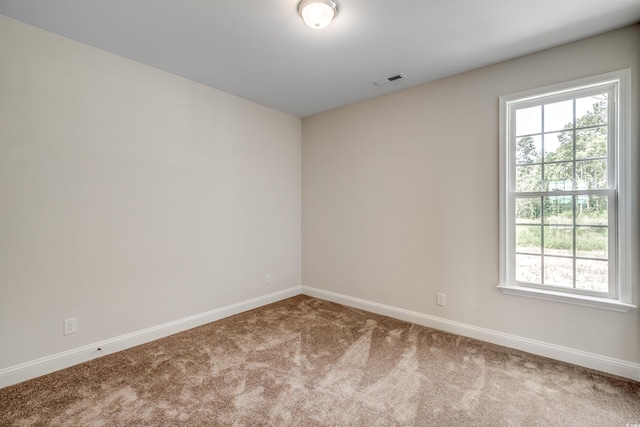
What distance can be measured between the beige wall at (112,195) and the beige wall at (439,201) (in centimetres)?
110

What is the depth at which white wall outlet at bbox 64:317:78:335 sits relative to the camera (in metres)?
2.38

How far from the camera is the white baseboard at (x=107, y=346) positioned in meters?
2.16

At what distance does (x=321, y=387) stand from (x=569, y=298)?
2.12 metres

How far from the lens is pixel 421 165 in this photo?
326cm

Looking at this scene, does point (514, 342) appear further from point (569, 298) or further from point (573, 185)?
point (573, 185)

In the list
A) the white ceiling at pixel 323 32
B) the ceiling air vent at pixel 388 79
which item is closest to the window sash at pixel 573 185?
the white ceiling at pixel 323 32

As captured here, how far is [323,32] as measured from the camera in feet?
7.55

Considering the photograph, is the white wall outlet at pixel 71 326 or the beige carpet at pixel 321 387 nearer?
the beige carpet at pixel 321 387

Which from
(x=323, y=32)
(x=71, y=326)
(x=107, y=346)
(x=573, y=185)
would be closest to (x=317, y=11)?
(x=323, y=32)

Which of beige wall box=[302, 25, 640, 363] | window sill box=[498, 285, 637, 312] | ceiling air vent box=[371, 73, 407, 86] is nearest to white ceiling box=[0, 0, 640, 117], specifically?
ceiling air vent box=[371, 73, 407, 86]

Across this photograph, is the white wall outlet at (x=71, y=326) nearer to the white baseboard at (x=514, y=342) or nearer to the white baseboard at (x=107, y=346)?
the white baseboard at (x=107, y=346)

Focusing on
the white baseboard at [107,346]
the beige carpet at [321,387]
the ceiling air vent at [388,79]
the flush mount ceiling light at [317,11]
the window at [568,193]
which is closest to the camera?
the beige carpet at [321,387]

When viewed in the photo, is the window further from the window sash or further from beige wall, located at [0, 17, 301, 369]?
beige wall, located at [0, 17, 301, 369]

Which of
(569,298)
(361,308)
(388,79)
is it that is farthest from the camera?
(361,308)
